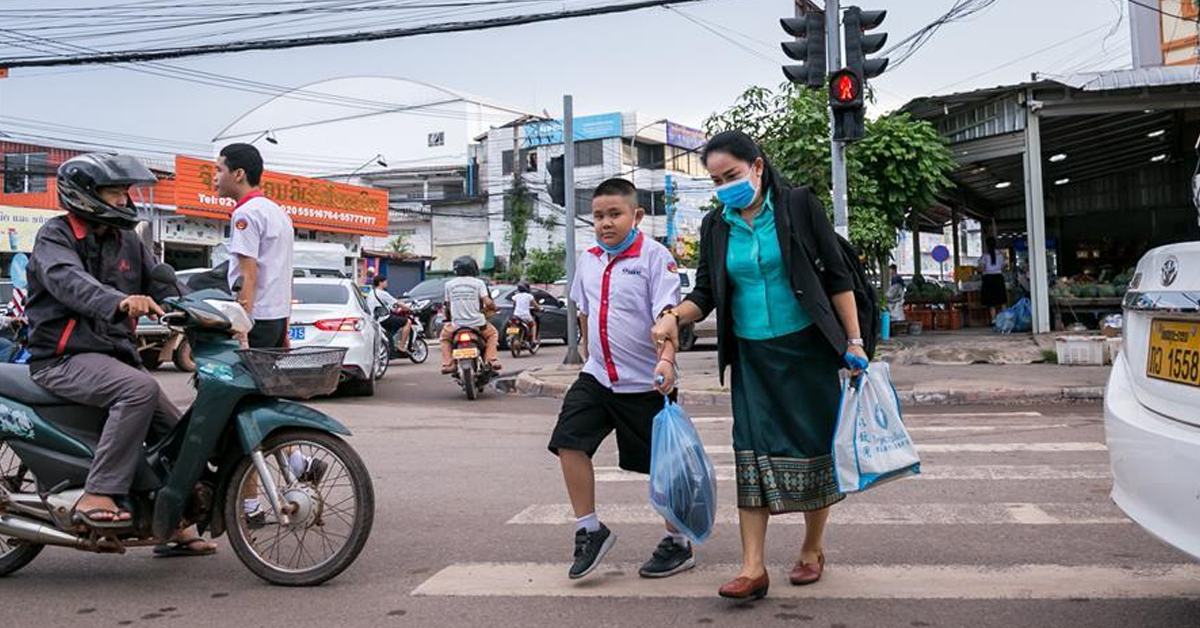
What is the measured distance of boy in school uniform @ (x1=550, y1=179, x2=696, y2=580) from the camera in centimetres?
421

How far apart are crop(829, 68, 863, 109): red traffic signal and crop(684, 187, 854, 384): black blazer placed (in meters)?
6.87

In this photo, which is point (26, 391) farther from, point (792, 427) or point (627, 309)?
point (792, 427)

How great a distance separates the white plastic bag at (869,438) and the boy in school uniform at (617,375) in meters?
0.74

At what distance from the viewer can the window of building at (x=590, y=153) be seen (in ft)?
Result: 174

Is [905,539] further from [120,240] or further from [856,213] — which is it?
[856,213]

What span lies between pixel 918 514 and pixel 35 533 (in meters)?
→ 4.08

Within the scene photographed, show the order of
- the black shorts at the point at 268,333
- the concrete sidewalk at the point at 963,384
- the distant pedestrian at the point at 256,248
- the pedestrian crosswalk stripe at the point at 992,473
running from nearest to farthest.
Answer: the distant pedestrian at the point at 256,248, the black shorts at the point at 268,333, the pedestrian crosswalk stripe at the point at 992,473, the concrete sidewalk at the point at 963,384

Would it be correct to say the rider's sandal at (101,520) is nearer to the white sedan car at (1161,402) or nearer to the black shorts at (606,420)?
the black shorts at (606,420)

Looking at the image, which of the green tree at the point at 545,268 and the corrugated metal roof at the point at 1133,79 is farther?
the green tree at the point at 545,268

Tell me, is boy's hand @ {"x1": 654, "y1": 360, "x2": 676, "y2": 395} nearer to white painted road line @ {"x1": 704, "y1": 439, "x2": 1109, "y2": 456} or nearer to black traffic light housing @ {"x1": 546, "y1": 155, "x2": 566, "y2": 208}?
white painted road line @ {"x1": 704, "y1": 439, "x2": 1109, "y2": 456}

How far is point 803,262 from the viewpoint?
3840mm

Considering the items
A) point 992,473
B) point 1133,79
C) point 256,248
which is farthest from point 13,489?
point 1133,79

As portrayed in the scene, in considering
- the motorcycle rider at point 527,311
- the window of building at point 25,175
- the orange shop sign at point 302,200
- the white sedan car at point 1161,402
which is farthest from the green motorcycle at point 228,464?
the window of building at point 25,175

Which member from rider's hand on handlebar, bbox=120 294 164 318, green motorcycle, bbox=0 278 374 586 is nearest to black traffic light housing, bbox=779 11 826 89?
green motorcycle, bbox=0 278 374 586
